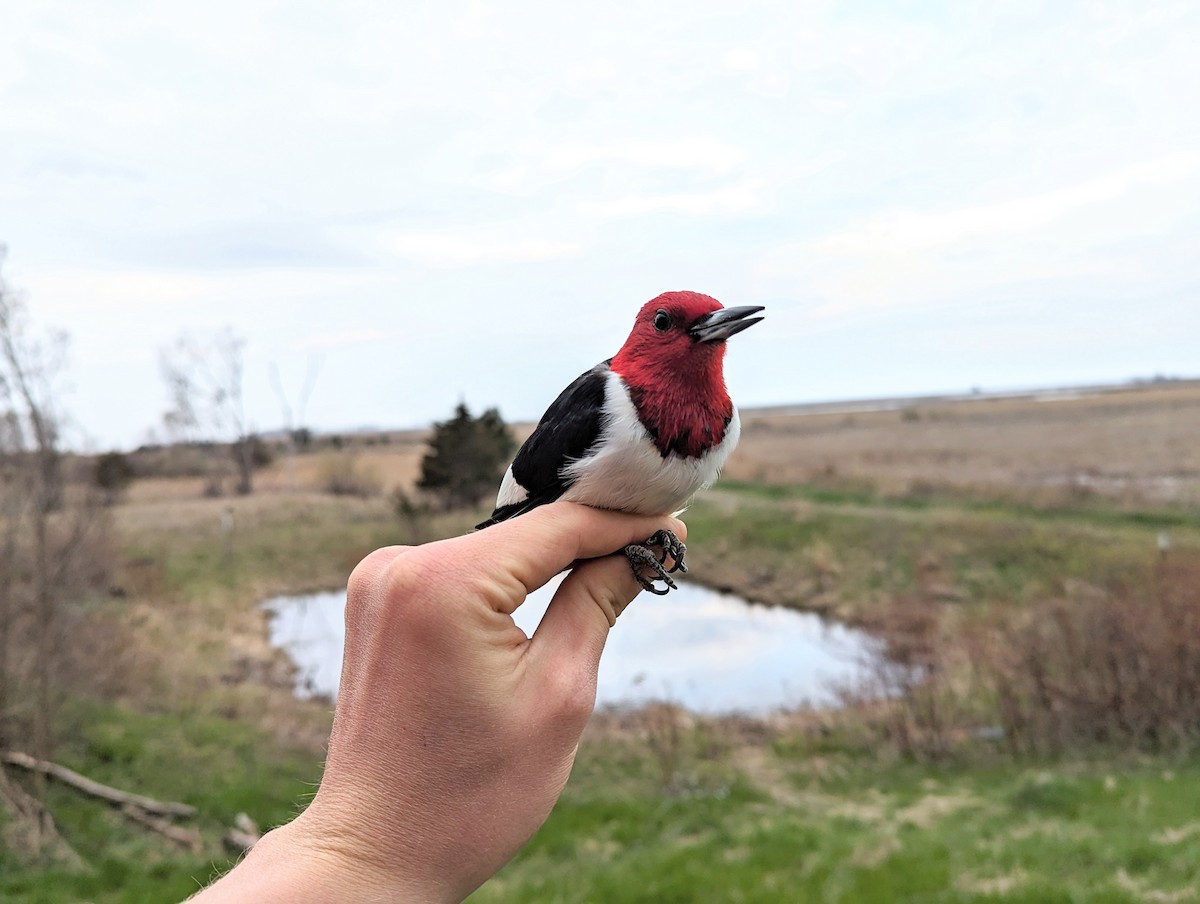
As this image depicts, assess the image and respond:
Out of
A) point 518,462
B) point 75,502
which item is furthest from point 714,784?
point 518,462

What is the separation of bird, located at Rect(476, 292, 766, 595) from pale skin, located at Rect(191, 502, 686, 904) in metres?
0.57

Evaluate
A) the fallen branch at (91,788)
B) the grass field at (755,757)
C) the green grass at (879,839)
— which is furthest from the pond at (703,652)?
the fallen branch at (91,788)

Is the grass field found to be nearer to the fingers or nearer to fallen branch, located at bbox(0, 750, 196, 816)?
fallen branch, located at bbox(0, 750, 196, 816)

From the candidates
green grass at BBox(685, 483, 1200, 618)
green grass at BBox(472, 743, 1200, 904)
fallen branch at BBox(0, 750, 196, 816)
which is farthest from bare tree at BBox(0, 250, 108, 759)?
green grass at BBox(685, 483, 1200, 618)

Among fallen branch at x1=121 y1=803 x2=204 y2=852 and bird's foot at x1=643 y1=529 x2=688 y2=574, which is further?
fallen branch at x1=121 y1=803 x2=204 y2=852

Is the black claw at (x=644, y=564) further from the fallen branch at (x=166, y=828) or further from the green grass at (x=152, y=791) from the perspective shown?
the fallen branch at (x=166, y=828)

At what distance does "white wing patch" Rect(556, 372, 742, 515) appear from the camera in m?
2.50

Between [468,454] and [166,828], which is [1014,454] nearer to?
[468,454]

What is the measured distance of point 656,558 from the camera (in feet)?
8.69

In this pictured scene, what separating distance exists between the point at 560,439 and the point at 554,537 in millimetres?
520

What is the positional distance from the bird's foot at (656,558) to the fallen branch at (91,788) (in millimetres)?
8508

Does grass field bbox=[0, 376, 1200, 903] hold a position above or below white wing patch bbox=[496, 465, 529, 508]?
below

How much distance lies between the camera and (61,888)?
7.32 m

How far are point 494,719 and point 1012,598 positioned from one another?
20754mm
